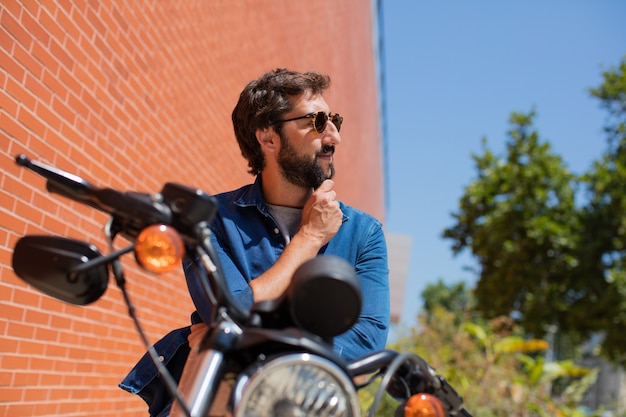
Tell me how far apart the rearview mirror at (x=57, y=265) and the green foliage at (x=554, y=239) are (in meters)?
17.4

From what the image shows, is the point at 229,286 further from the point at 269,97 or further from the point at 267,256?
the point at 269,97

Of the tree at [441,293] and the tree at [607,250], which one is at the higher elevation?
the tree at [441,293]

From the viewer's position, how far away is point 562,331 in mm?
18938

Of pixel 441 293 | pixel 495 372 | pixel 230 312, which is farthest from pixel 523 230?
pixel 441 293

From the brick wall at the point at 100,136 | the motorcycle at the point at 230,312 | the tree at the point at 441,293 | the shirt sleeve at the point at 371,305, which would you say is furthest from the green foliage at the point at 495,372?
the tree at the point at 441,293

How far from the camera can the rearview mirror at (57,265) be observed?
4.16 ft

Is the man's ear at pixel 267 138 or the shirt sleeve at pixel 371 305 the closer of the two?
the shirt sleeve at pixel 371 305

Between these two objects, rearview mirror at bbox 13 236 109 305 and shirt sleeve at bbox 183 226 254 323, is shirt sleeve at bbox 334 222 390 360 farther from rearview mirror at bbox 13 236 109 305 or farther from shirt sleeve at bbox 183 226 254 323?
rearview mirror at bbox 13 236 109 305

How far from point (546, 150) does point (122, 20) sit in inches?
721

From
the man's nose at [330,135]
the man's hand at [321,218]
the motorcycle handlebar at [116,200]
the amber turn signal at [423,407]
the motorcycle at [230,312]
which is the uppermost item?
the man's nose at [330,135]

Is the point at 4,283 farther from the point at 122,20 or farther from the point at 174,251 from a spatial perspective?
the point at 174,251

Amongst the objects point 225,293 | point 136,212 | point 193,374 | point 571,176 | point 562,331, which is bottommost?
point 193,374

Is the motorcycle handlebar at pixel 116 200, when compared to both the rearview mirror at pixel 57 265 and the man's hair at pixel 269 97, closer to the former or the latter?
the rearview mirror at pixel 57 265

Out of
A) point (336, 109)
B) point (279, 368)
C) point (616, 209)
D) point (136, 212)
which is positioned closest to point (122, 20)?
point (136, 212)
